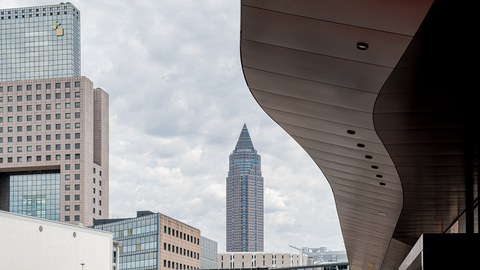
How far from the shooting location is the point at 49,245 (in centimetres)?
6384

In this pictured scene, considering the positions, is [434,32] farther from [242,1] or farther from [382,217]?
[382,217]

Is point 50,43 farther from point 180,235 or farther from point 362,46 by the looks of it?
point 362,46

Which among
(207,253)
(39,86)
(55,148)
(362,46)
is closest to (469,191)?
(362,46)

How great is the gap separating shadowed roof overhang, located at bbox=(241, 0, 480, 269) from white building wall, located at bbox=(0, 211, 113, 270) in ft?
148

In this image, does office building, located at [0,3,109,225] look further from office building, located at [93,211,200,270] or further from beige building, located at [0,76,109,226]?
office building, located at [93,211,200,270]

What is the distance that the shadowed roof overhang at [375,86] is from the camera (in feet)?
25.3

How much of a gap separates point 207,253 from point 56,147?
37212 mm

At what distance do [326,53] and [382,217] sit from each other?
14.1 metres

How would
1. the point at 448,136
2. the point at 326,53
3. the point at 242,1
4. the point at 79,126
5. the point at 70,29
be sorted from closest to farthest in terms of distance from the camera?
the point at 242,1, the point at 326,53, the point at 448,136, the point at 79,126, the point at 70,29

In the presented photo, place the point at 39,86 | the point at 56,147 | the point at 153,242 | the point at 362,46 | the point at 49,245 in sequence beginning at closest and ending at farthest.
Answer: the point at 362,46, the point at 49,245, the point at 153,242, the point at 56,147, the point at 39,86

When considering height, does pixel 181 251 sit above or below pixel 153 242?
below

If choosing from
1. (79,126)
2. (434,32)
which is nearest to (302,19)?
(434,32)

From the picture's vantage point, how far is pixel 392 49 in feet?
27.2

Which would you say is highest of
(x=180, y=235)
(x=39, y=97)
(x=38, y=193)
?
(x=39, y=97)
